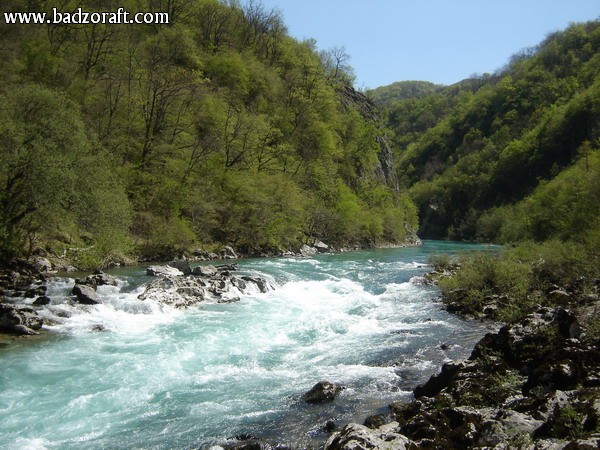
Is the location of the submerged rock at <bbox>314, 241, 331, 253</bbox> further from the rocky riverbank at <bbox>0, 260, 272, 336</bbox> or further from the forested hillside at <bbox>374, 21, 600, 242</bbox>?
the forested hillside at <bbox>374, 21, 600, 242</bbox>

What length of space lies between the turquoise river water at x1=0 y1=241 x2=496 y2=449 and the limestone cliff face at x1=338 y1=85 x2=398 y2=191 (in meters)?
58.5

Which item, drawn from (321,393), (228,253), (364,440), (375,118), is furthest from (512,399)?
(375,118)

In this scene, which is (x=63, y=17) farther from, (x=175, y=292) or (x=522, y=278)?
(x=522, y=278)

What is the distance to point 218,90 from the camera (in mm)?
49969

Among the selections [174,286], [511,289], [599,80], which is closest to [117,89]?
[174,286]

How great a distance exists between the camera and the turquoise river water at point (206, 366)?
26.3 feet

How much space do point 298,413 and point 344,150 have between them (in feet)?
191

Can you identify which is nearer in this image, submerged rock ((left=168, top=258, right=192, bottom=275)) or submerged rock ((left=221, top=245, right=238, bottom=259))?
submerged rock ((left=168, top=258, right=192, bottom=275))

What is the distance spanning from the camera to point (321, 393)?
360 inches

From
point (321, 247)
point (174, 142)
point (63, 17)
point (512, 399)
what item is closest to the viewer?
point (512, 399)

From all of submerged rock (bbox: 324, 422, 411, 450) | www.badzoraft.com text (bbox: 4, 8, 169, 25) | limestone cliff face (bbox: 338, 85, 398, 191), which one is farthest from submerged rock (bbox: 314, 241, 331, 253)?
submerged rock (bbox: 324, 422, 411, 450)

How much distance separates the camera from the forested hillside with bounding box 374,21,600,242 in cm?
7706

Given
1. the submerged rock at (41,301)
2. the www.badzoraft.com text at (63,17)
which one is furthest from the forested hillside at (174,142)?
the submerged rock at (41,301)

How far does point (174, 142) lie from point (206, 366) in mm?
27682
